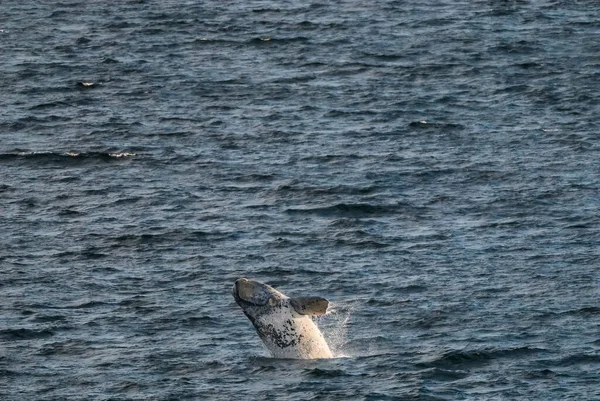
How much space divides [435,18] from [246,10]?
1056 cm

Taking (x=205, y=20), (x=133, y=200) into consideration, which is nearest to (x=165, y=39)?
(x=205, y=20)

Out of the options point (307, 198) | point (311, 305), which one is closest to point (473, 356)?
point (311, 305)

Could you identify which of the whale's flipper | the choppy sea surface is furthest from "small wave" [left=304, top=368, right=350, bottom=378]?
the whale's flipper

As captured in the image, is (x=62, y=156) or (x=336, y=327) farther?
(x=62, y=156)

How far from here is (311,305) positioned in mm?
36438

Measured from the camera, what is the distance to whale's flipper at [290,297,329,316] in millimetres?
36125

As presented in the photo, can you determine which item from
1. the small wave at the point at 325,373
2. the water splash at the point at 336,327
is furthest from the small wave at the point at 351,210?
the small wave at the point at 325,373

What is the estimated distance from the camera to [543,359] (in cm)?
3762

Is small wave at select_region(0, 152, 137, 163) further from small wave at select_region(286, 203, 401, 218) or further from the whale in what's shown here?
the whale

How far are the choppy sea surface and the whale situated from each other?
463 millimetres

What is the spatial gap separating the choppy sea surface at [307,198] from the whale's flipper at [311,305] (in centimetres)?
132

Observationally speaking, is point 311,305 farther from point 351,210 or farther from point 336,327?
point 351,210

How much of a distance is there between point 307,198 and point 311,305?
18.1m

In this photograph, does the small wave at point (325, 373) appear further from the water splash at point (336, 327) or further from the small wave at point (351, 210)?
the small wave at point (351, 210)
